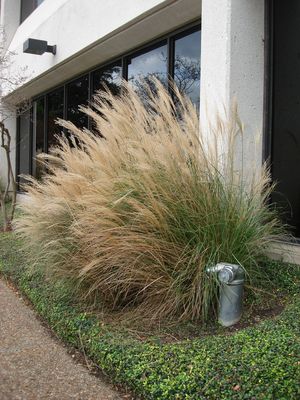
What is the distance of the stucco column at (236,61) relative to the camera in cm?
512

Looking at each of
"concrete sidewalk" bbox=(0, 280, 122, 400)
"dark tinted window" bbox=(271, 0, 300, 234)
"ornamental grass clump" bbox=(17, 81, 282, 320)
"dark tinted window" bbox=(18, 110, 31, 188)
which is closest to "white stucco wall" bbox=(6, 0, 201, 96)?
"dark tinted window" bbox=(271, 0, 300, 234)

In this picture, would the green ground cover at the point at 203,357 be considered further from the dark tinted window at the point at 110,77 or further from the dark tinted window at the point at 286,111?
the dark tinted window at the point at 110,77

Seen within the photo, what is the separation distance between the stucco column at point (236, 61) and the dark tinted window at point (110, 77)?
136 inches

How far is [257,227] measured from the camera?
4.15 meters

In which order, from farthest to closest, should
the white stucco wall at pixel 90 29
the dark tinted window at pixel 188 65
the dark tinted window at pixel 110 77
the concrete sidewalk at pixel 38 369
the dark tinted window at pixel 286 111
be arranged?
the dark tinted window at pixel 110 77 < the dark tinted window at pixel 188 65 < the white stucco wall at pixel 90 29 < the dark tinted window at pixel 286 111 < the concrete sidewalk at pixel 38 369

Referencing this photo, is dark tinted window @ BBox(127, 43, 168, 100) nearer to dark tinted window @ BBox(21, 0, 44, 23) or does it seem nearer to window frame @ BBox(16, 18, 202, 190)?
window frame @ BBox(16, 18, 202, 190)

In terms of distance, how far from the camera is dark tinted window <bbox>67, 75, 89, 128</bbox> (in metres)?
10.2

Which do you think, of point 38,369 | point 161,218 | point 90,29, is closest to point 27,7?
point 90,29

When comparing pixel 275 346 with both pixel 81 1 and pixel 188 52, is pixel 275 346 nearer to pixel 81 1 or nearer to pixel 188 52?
pixel 188 52

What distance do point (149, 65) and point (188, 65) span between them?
107cm

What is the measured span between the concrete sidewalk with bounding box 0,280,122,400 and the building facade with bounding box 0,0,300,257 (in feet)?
7.68

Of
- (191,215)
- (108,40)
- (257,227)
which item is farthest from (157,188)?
(108,40)

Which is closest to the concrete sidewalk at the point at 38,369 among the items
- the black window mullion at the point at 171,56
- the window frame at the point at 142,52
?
the window frame at the point at 142,52

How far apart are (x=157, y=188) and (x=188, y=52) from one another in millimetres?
3820
